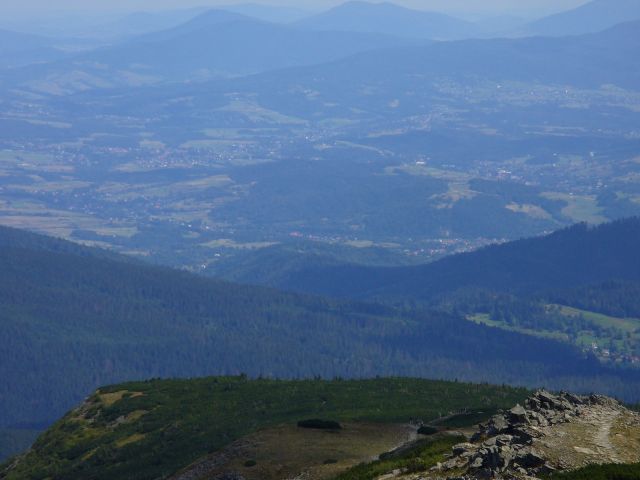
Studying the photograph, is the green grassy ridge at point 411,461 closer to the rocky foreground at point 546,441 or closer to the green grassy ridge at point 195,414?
the rocky foreground at point 546,441

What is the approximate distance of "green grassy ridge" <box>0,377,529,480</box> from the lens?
71188mm

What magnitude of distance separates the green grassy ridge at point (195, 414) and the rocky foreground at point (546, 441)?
22307 mm

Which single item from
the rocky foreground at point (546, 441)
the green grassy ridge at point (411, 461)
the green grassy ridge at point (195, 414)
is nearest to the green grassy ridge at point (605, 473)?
the rocky foreground at point (546, 441)

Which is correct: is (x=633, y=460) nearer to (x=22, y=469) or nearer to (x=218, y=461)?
(x=218, y=461)

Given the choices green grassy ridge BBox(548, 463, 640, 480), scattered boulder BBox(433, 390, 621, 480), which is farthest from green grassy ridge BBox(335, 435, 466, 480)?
green grassy ridge BBox(548, 463, 640, 480)

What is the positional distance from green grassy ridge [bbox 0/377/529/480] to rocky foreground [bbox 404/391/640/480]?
22.3 m

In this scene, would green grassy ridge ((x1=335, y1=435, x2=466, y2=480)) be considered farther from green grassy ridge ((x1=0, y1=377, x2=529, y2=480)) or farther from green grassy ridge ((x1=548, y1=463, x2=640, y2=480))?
green grassy ridge ((x1=0, y1=377, x2=529, y2=480))

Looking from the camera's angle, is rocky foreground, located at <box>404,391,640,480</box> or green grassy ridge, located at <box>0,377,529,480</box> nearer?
rocky foreground, located at <box>404,391,640,480</box>

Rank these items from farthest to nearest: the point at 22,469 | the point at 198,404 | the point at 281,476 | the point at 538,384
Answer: the point at 538,384 → the point at 198,404 → the point at 22,469 → the point at 281,476

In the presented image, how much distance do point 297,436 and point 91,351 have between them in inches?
5403

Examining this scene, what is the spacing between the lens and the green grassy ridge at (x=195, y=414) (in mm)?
71188

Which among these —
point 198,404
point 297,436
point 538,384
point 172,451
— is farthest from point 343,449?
point 538,384

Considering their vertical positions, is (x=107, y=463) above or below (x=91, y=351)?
above

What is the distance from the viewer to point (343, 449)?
58.6m
